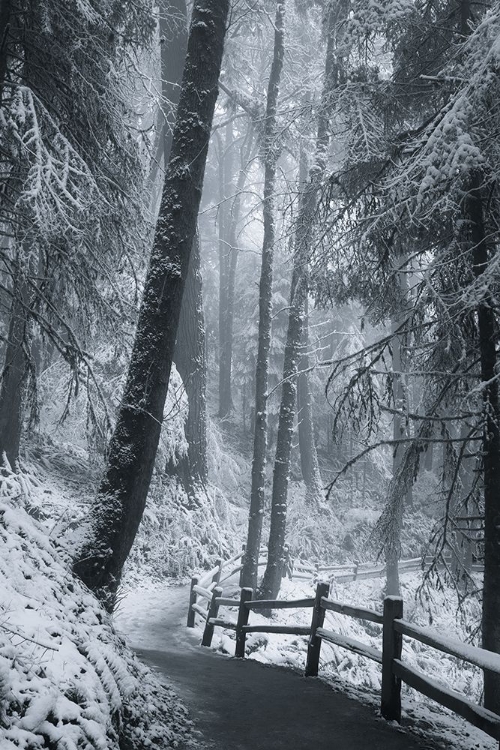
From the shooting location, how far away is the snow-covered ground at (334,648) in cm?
541

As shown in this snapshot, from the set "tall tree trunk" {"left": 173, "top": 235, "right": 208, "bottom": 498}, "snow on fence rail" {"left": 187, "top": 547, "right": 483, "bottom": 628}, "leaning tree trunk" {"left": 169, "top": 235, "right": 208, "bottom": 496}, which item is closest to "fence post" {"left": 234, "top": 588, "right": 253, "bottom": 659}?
"snow on fence rail" {"left": 187, "top": 547, "right": 483, "bottom": 628}

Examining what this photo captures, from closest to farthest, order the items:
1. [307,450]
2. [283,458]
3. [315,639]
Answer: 1. [315,639]
2. [283,458]
3. [307,450]

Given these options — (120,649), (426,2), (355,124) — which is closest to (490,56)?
(355,124)

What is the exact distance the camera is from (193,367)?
16266mm

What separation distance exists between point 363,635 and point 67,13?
14059 mm

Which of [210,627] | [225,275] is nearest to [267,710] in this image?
[210,627]

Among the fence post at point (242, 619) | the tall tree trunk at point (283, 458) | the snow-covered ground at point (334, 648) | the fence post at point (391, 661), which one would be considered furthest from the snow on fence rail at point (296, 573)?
the fence post at point (391, 661)

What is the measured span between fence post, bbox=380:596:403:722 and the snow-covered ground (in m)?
0.20

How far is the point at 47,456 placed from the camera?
1532 cm

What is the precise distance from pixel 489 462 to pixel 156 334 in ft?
13.6

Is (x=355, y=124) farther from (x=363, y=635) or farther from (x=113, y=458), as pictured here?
(x=363, y=635)

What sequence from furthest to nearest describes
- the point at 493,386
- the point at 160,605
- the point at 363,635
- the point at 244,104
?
1. the point at 244,104
2. the point at 363,635
3. the point at 160,605
4. the point at 493,386

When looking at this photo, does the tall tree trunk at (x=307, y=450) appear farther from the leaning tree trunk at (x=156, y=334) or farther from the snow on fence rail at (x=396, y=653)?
the leaning tree trunk at (x=156, y=334)

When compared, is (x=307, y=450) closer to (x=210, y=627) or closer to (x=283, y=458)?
(x=283, y=458)
